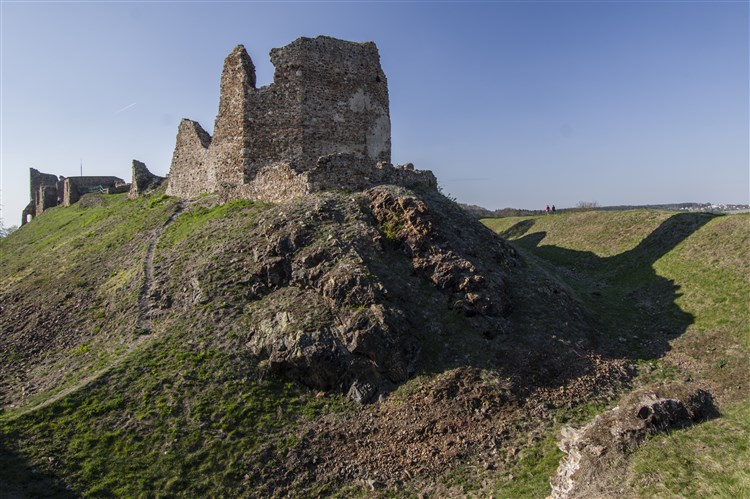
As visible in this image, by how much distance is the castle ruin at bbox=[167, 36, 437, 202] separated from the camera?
24.3 m

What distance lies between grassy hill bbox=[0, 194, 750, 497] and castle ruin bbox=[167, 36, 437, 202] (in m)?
2.30

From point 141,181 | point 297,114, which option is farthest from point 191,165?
point 141,181

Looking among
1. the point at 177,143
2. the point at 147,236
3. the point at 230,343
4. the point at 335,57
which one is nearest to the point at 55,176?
the point at 177,143

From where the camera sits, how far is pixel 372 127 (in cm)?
2619

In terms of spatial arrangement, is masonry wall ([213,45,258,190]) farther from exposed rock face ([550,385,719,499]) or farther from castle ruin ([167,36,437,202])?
exposed rock face ([550,385,719,499])

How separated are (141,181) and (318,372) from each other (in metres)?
29.1

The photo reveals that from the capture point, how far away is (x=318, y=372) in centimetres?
1386

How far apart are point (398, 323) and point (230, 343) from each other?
5223 millimetres

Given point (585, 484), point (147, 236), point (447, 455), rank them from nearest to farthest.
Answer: point (585, 484), point (447, 455), point (147, 236)

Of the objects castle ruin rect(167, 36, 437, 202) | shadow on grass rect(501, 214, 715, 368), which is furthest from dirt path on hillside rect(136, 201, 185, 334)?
shadow on grass rect(501, 214, 715, 368)

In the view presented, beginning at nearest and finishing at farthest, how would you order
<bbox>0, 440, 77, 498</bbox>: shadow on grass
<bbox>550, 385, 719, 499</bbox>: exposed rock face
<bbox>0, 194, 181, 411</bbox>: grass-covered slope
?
<bbox>550, 385, 719, 499</bbox>: exposed rock face, <bbox>0, 440, 77, 498</bbox>: shadow on grass, <bbox>0, 194, 181, 411</bbox>: grass-covered slope

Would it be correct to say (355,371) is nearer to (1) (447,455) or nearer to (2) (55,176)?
(1) (447,455)

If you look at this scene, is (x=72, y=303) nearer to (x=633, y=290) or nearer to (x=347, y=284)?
(x=347, y=284)

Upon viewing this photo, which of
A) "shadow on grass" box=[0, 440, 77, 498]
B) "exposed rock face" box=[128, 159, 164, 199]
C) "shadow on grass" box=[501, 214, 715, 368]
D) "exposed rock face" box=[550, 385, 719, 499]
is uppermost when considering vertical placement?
"exposed rock face" box=[128, 159, 164, 199]
